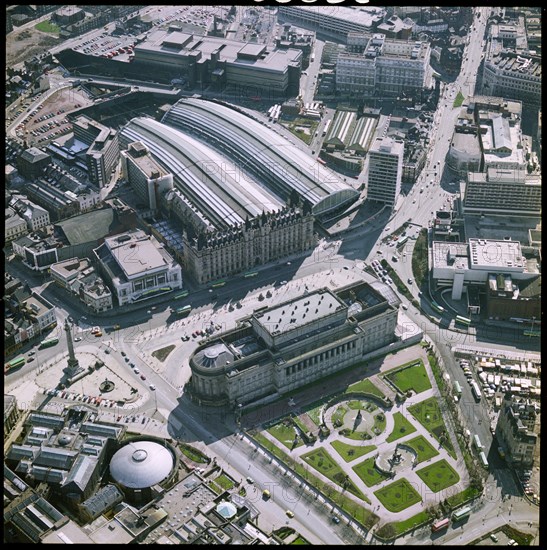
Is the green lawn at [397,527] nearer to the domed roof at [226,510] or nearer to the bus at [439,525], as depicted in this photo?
the bus at [439,525]

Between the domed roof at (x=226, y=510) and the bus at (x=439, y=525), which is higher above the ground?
the domed roof at (x=226, y=510)

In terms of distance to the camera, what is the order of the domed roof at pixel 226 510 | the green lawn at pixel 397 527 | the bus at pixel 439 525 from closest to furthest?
the domed roof at pixel 226 510
the green lawn at pixel 397 527
the bus at pixel 439 525

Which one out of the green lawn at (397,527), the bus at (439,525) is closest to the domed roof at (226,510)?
the green lawn at (397,527)

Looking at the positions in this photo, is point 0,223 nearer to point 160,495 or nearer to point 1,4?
point 1,4

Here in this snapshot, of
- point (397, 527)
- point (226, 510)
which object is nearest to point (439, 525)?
point (397, 527)

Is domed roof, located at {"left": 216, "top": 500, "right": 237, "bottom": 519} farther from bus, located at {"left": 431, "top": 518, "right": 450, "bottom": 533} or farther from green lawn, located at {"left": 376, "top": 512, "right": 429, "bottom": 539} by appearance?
bus, located at {"left": 431, "top": 518, "right": 450, "bottom": 533}

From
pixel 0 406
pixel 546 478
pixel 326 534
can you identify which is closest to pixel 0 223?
pixel 0 406

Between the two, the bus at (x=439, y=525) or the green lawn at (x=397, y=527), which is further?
the bus at (x=439, y=525)

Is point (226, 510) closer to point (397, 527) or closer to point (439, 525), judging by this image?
point (397, 527)

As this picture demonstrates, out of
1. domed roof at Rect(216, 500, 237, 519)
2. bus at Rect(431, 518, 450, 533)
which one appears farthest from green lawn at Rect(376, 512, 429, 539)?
domed roof at Rect(216, 500, 237, 519)
